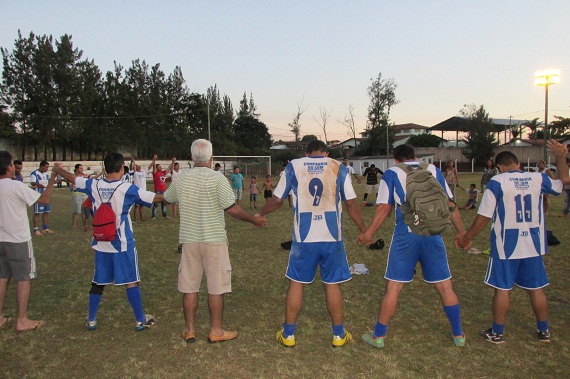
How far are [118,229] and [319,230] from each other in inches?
84.9

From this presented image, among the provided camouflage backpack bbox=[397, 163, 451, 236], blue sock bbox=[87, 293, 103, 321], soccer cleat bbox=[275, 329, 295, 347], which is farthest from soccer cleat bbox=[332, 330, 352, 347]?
blue sock bbox=[87, 293, 103, 321]

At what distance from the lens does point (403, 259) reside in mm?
4090

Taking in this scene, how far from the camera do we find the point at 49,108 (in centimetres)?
4684

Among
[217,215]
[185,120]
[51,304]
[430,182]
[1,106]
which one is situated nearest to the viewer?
[430,182]

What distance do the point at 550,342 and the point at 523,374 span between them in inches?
35.3

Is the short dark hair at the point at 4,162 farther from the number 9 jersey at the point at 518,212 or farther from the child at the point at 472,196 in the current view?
the child at the point at 472,196

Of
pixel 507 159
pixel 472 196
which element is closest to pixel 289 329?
pixel 507 159

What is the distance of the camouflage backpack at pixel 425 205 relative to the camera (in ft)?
12.8

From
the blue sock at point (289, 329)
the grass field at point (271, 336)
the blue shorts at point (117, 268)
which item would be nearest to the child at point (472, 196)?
the grass field at point (271, 336)

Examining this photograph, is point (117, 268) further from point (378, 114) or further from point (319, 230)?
point (378, 114)

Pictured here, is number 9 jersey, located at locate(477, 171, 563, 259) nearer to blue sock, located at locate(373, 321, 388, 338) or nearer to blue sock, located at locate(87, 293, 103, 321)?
blue sock, located at locate(373, 321, 388, 338)

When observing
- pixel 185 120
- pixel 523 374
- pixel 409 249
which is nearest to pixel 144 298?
pixel 409 249

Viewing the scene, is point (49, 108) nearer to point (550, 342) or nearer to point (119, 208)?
point (119, 208)

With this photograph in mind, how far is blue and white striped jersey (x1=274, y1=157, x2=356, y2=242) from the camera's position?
4.08m
